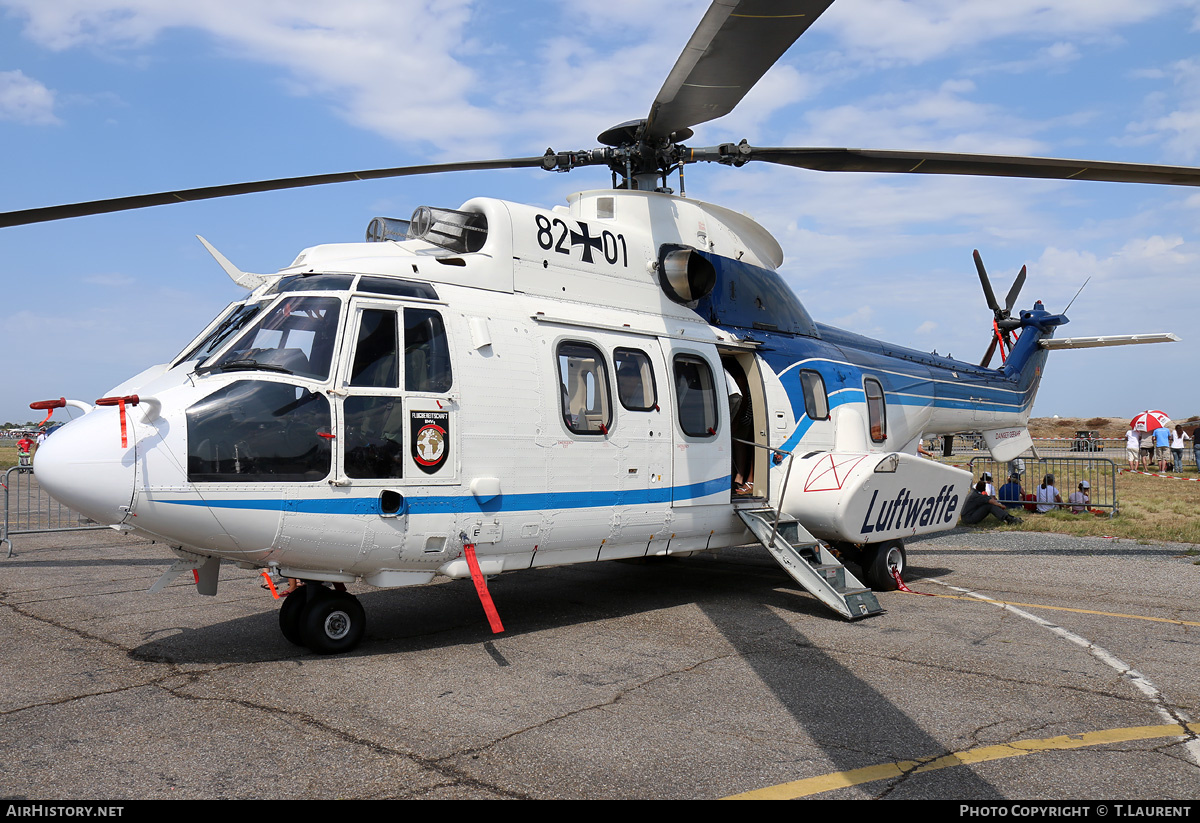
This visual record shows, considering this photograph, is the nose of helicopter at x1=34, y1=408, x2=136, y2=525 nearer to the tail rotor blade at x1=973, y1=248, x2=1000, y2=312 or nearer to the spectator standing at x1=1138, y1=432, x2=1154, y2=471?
the tail rotor blade at x1=973, y1=248, x2=1000, y2=312

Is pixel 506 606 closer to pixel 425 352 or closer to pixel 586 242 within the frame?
pixel 425 352

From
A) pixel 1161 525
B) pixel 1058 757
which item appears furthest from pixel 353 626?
pixel 1161 525

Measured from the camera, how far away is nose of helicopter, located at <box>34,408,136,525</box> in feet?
17.9

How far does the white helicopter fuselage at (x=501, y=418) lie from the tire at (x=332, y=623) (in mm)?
287

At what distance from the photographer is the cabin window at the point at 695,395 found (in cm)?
826

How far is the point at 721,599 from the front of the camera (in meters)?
8.98

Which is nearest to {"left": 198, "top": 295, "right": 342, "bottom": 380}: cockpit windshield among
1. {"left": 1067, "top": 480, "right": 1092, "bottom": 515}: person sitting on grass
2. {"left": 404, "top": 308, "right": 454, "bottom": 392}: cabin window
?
{"left": 404, "top": 308, "right": 454, "bottom": 392}: cabin window

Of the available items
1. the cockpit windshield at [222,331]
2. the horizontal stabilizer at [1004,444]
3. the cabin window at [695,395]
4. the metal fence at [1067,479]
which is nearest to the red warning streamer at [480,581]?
the cockpit windshield at [222,331]

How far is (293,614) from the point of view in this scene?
6.50 m

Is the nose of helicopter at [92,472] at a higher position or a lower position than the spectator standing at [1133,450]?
higher

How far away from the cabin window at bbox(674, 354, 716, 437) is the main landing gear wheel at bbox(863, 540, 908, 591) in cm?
254

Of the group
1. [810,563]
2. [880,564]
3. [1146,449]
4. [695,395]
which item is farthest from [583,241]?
[1146,449]

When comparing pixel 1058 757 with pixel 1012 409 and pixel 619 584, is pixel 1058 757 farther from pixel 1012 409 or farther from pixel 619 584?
pixel 1012 409

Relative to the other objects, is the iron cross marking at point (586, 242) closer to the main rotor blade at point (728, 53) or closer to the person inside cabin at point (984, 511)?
the main rotor blade at point (728, 53)
